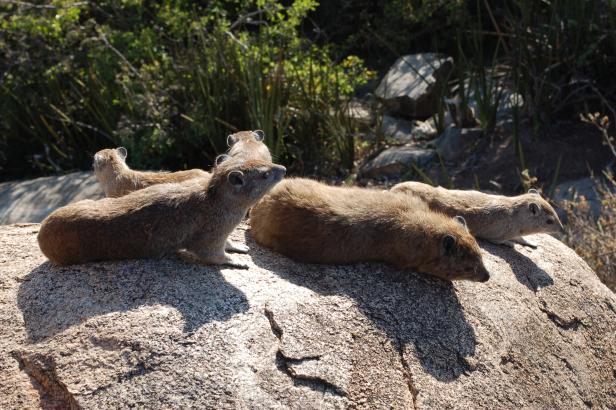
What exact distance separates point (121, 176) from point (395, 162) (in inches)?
203

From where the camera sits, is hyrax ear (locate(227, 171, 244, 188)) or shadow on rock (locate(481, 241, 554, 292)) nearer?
hyrax ear (locate(227, 171, 244, 188))

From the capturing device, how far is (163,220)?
193 inches

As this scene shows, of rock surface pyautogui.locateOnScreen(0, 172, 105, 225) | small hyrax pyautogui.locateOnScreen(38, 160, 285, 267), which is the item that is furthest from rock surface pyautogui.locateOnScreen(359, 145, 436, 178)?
small hyrax pyautogui.locateOnScreen(38, 160, 285, 267)

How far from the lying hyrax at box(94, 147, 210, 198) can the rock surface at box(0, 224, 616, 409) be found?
1.09 meters

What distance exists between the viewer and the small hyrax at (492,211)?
21.2ft

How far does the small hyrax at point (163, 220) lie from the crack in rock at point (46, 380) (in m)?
0.78

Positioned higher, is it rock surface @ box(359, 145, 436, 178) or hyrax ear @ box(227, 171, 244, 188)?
hyrax ear @ box(227, 171, 244, 188)

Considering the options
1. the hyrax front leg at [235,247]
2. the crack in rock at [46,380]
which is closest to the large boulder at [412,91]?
the hyrax front leg at [235,247]

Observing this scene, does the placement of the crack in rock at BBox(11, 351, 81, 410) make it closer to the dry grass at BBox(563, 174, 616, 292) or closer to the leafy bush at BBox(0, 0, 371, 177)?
the dry grass at BBox(563, 174, 616, 292)

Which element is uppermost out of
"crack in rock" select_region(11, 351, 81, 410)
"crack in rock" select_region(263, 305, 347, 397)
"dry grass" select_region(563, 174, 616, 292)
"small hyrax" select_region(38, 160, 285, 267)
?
"small hyrax" select_region(38, 160, 285, 267)

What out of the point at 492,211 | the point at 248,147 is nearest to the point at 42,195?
the point at 248,147

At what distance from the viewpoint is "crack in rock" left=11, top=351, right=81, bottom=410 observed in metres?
4.03

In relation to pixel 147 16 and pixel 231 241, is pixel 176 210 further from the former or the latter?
pixel 147 16

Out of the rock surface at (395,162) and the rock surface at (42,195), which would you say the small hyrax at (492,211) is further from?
the rock surface at (395,162)
